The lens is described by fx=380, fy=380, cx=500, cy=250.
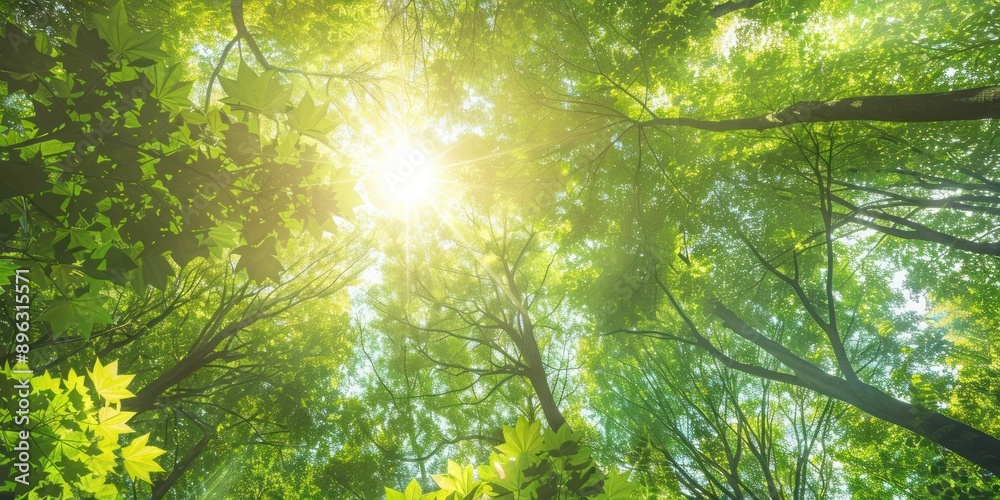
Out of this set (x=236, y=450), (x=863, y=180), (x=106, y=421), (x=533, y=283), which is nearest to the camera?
(x=106, y=421)

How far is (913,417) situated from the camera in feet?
10.9

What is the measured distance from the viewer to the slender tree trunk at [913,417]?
311 centimetres

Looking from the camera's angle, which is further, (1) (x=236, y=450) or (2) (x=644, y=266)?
(1) (x=236, y=450)

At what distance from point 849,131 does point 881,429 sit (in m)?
6.85

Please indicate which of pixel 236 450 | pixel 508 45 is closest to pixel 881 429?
pixel 508 45

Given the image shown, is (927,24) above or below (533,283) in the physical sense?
above

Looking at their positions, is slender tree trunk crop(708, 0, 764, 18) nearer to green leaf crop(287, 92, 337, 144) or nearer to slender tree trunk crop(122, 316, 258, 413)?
green leaf crop(287, 92, 337, 144)

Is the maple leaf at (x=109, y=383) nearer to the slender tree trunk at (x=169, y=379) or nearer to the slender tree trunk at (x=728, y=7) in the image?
the slender tree trunk at (x=169, y=379)

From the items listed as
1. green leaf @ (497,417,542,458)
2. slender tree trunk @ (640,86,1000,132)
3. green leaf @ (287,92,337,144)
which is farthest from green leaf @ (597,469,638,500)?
slender tree trunk @ (640,86,1000,132)

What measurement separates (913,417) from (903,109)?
2.77m

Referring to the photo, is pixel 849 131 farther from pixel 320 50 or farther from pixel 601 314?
pixel 320 50

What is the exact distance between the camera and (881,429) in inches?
319

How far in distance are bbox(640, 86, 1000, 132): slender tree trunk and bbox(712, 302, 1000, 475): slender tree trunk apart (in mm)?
2468

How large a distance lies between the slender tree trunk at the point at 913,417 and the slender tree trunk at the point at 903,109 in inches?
97.2
